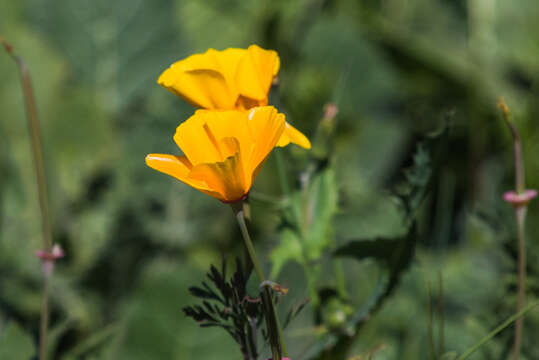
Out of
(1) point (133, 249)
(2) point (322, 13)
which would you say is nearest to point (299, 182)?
(1) point (133, 249)

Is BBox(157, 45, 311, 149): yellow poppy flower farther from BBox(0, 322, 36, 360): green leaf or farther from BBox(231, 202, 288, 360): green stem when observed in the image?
BBox(0, 322, 36, 360): green leaf

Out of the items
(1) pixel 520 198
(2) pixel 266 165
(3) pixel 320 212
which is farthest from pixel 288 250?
(2) pixel 266 165

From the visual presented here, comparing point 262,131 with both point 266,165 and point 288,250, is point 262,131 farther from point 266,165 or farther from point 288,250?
point 266,165

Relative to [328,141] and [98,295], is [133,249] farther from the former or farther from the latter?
[328,141]

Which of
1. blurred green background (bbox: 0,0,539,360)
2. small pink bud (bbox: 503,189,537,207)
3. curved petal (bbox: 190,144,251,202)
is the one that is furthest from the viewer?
blurred green background (bbox: 0,0,539,360)

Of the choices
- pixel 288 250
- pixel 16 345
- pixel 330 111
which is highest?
pixel 330 111

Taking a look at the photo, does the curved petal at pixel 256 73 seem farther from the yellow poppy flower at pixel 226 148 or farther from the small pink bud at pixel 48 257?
the small pink bud at pixel 48 257

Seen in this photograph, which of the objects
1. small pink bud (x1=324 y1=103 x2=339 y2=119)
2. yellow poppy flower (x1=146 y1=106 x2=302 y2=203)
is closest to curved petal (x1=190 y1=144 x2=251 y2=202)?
yellow poppy flower (x1=146 y1=106 x2=302 y2=203)
